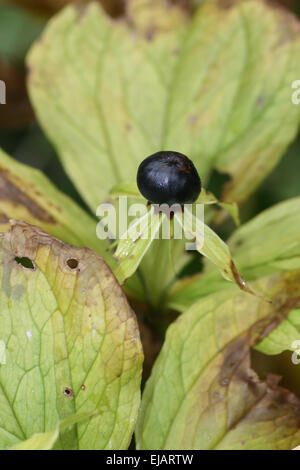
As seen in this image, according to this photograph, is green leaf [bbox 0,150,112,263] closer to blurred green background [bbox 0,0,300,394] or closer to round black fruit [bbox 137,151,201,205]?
round black fruit [bbox 137,151,201,205]

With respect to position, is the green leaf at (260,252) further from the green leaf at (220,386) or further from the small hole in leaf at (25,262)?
the small hole in leaf at (25,262)

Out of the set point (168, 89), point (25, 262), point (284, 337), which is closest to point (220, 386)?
point (284, 337)

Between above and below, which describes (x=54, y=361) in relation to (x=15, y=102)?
above

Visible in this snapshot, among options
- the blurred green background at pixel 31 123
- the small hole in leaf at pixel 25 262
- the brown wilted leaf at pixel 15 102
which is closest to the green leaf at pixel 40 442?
the small hole in leaf at pixel 25 262

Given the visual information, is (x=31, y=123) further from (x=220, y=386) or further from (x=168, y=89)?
(x=220, y=386)

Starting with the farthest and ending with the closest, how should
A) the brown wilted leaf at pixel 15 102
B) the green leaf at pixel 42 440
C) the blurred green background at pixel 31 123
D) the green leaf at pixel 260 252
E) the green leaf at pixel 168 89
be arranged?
the brown wilted leaf at pixel 15 102
the blurred green background at pixel 31 123
the green leaf at pixel 168 89
the green leaf at pixel 260 252
the green leaf at pixel 42 440
